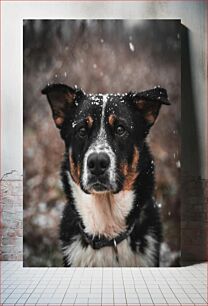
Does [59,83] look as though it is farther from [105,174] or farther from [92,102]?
[105,174]

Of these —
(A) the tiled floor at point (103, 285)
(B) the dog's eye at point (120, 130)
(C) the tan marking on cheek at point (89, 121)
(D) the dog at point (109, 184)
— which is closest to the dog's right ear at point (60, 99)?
(D) the dog at point (109, 184)

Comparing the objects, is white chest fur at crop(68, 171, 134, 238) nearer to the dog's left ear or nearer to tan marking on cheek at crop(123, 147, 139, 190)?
tan marking on cheek at crop(123, 147, 139, 190)

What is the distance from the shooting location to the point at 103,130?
401 centimetres

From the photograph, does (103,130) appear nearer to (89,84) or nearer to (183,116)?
(89,84)

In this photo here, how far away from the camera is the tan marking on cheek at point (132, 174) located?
13.2ft

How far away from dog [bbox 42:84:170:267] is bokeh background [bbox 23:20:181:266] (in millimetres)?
72

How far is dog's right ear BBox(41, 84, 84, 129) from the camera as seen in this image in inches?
164

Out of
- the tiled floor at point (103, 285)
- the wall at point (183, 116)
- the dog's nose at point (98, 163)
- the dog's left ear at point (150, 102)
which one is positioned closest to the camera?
the tiled floor at point (103, 285)

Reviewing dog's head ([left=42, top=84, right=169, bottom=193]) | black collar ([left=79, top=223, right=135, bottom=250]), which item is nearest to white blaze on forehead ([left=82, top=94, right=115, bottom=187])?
dog's head ([left=42, top=84, right=169, bottom=193])

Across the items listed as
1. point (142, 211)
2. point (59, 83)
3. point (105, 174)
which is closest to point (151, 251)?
point (142, 211)

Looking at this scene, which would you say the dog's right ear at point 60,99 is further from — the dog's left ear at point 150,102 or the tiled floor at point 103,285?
the tiled floor at point 103,285

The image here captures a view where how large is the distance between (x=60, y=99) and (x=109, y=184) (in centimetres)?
79

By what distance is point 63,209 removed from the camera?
421 centimetres

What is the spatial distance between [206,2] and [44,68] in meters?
1.46
